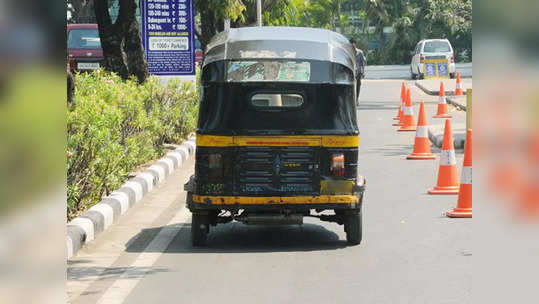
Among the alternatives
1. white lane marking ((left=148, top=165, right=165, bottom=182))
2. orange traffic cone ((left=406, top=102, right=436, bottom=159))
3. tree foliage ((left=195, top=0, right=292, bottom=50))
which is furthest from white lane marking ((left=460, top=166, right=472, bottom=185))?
tree foliage ((left=195, top=0, right=292, bottom=50))

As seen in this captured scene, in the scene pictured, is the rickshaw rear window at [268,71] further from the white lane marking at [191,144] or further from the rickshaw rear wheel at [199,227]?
the white lane marking at [191,144]

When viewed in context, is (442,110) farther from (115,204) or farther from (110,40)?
(115,204)

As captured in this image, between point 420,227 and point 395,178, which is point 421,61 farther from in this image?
point 420,227

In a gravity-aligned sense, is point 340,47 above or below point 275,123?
above

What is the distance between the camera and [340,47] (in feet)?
31.6

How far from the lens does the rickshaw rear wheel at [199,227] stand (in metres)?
8.87

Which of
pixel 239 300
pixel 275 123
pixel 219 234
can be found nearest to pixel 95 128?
pixel 219 234

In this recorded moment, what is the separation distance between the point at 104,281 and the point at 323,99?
2.73 metres

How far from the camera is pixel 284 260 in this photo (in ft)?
27.1

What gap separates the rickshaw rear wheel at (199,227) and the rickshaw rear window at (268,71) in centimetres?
126

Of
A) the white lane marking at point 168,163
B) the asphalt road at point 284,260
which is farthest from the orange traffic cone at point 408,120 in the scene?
the asphalt road at point 284,260

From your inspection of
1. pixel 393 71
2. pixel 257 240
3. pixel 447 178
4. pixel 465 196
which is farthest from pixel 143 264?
pixel 393 71
